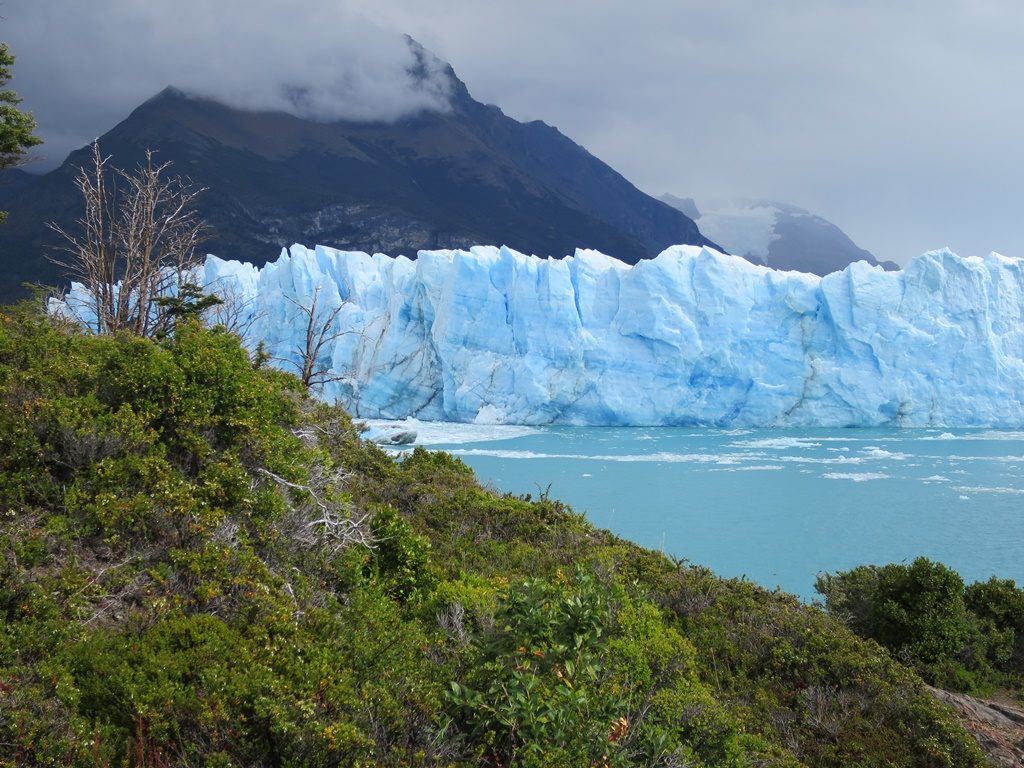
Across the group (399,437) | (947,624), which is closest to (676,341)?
(399,437)

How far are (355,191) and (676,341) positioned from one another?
A: 56.3 meters

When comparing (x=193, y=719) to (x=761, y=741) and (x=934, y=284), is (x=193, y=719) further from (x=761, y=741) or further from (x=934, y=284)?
(x=934, y=284)

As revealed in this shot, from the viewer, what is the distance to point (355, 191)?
7562 centimetres

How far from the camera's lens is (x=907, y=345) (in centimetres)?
2758

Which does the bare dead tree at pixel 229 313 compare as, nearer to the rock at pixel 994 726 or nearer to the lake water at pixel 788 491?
the lake water at pixel 788 491

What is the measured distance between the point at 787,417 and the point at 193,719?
30.2 meters

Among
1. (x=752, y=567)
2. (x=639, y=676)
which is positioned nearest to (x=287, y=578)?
(x=639, y=676)

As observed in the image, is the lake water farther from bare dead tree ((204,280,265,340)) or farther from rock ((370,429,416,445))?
bare dead tree ((204,280,265,340))

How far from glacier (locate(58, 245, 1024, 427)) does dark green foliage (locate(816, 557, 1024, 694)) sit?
75.0 ft

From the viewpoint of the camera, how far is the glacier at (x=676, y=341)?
2762 centimetres

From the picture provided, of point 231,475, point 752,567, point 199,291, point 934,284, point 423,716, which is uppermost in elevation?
point 934,284

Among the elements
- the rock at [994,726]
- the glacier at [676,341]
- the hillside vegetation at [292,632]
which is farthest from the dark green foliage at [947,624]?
the glacier at [676,341]

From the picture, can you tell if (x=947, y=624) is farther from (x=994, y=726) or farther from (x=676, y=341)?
(x=676, y=341)

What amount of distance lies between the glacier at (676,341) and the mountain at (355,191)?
95.5 feet
